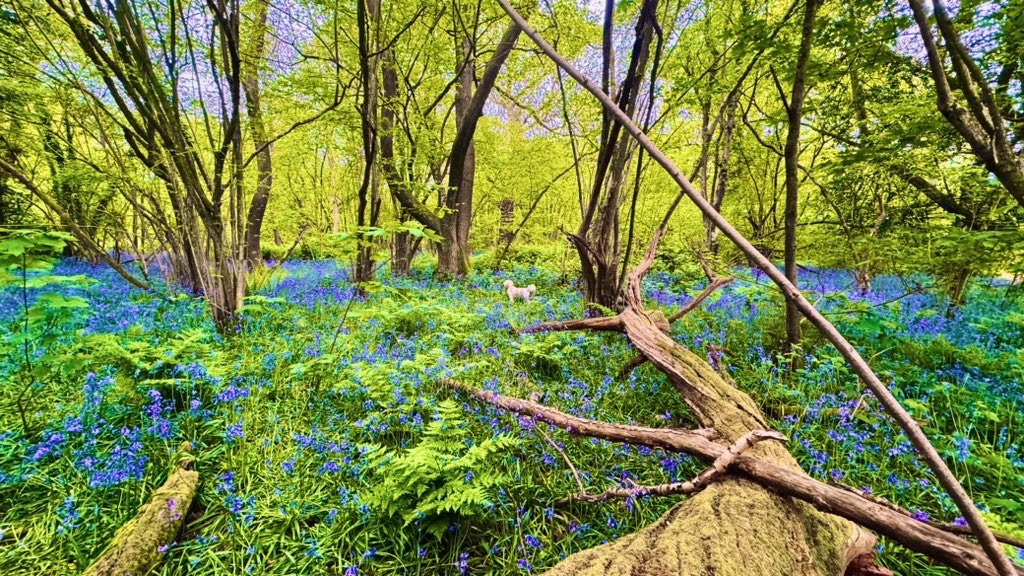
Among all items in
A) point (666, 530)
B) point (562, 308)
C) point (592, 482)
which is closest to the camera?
point (666, 530)

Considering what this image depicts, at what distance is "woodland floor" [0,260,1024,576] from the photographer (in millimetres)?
1866

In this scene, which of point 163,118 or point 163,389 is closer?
point 163,389

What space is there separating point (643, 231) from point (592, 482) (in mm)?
9967

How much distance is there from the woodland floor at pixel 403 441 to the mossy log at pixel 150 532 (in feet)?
0.30

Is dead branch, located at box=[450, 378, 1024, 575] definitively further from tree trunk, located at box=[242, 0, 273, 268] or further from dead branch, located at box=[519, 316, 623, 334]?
tree trunk, located at box=[242, 0, 273, 268]

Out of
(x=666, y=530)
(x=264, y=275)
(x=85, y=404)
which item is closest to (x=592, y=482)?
(x=666, y=530)

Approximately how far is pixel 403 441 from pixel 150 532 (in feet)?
4.09

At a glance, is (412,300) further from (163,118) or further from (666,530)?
(666,530)

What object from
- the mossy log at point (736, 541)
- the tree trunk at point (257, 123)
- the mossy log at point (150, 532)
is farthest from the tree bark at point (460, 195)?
the mossy log at point (736, 541)

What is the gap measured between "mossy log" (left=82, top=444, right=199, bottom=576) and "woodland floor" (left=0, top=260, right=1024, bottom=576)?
0.30ft

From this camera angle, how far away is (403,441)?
2.51 m

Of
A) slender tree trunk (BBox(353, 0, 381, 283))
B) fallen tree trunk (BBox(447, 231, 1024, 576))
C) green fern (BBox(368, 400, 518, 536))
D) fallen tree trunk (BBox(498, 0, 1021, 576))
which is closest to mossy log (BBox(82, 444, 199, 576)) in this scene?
green fern (BBox(368, 400, 518, 536))

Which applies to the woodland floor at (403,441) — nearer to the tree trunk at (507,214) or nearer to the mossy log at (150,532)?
the mossy log at (150,532)

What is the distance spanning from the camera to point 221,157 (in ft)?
13.7
